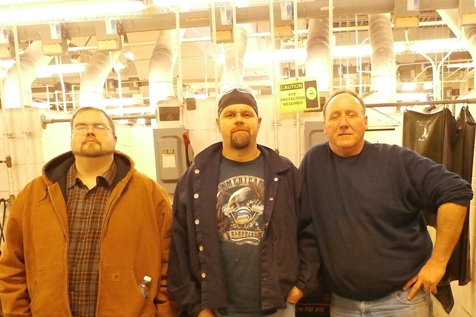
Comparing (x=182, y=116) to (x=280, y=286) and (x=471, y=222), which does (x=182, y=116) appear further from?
(x=471, y=222)

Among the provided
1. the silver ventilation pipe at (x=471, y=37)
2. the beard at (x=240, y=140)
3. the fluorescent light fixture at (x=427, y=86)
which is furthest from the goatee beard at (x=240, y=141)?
the fluorescent light fixture at (x=427, y=86)

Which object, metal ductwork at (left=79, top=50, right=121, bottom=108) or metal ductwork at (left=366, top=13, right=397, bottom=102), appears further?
metal ductwork at (left=79, top=50, right=121, bottom=108)

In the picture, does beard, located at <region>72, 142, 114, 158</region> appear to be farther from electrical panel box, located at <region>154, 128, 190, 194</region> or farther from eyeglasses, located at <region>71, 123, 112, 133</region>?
electrical panel box, located at <region>154, 128, 190, 194</region>

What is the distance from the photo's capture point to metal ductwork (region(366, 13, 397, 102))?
378 cm

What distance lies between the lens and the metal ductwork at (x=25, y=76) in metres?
3.97

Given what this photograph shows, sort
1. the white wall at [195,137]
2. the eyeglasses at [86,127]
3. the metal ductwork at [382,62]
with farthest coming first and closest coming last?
the metal ductwork at [382,62] < the white wall at [195,137] < the eyeglasses at [86,127]

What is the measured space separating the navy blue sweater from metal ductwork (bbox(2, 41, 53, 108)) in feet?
10.5

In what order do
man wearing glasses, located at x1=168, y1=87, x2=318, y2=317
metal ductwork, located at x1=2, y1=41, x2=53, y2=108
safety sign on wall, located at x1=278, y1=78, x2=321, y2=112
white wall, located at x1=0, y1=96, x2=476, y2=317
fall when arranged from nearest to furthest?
man wearing glasses, located at x1=168, y1=87, x2=318, y2=317 < safety sign on wall, located at x1=278, y1=78, x2=321, y2=112 < white wall, located at x1=0, y1=96, x2=476, y2=317 < metal ductwork, located at x1=2, y1=41, x2=53, y2=108

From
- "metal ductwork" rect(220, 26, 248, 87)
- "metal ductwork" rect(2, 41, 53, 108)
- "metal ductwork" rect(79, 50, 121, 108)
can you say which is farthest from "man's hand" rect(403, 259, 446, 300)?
"metal ductwork" rect(79, 50, 121, 108)

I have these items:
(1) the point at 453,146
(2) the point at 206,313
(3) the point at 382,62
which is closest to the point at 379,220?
(2) the point at 206,313

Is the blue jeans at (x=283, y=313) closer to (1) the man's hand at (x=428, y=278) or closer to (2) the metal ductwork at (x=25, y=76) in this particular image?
(1) the man's hand at (x=428, y=278)

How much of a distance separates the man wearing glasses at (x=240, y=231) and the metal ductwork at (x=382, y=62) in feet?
7.63

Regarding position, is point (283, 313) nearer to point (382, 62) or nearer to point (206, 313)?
point (206, 313)

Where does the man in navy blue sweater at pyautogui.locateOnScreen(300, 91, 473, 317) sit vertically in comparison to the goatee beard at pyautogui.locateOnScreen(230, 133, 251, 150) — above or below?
below
